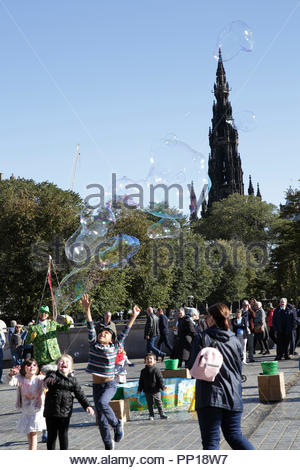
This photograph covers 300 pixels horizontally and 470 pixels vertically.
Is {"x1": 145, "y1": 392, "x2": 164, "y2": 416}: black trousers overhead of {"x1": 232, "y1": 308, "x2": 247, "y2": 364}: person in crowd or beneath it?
beneath

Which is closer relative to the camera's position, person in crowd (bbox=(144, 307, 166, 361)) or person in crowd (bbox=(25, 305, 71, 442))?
person in crowd (bbox=(25, 305, 71, 442))

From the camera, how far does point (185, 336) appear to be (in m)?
15.7

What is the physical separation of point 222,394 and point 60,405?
212cm

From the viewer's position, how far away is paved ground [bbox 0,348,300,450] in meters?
8.02

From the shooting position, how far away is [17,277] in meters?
38.5

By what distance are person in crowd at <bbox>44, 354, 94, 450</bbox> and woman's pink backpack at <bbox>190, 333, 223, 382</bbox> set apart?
1.67m

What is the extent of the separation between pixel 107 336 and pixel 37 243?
30.6 meters

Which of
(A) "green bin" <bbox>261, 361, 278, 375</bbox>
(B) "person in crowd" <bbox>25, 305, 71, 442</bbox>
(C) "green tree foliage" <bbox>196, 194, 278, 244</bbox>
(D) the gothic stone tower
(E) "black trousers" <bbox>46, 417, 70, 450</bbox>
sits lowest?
(E) "black trousers" <bbox>46, 417, 70, 450</bbox>

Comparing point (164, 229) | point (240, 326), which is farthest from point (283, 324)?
point (164, 229)

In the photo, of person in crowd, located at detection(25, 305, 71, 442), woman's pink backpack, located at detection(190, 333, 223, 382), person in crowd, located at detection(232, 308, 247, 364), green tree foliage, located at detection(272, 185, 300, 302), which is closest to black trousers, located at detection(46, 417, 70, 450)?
woman's pink backpack, located at detection(190, 333, 223, 382)

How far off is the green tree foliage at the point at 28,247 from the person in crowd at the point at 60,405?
3063 cm

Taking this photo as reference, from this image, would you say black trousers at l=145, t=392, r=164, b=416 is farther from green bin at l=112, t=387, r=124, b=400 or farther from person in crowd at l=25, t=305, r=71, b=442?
person in crowd at l=25, t=305, r=71, b=442

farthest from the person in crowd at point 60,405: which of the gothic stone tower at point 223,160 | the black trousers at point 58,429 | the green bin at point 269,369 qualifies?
the gothic stone tower at point 223,160
